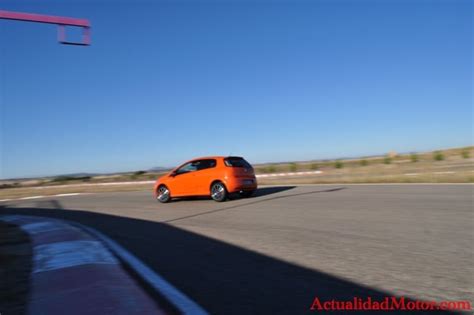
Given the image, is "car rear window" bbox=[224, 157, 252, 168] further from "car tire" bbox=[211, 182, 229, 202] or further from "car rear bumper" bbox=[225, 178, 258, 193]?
"car tire" bbox=[211, 182, 229, 202]

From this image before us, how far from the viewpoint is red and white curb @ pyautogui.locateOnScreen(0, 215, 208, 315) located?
4.52m

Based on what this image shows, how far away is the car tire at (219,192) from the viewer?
608 inches

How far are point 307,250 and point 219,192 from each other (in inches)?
348

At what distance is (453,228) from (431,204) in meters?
3.39

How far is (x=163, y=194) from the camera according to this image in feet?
56.2

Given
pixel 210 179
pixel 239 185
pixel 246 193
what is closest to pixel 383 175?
pixel 246 193

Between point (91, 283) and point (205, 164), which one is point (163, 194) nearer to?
point (205, 164)

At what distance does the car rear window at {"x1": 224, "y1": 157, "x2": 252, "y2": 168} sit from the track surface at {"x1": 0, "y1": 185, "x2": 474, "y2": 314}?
318cm

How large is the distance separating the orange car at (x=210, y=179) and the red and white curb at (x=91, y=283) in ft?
24.0

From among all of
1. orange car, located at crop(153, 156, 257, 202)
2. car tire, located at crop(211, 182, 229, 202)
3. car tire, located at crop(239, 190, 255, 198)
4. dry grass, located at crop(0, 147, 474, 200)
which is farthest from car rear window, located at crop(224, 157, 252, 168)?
dry grass, located at crop(0, 147, 474, 200)


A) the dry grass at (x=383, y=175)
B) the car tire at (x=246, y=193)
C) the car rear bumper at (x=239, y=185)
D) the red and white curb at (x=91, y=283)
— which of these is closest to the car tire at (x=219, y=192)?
the car rear bumper at (x=239, y=185)

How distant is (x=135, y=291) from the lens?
504cm

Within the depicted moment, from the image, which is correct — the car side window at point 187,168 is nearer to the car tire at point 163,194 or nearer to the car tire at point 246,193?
the car tire at point 163,194

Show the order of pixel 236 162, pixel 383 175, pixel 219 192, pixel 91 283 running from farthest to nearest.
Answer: pixel 383 175
pixel 236 162
pixel 219 192
pixel 91 283
